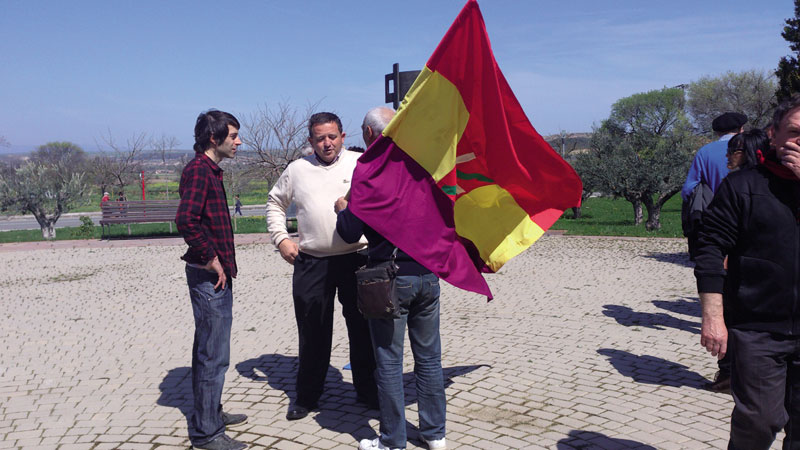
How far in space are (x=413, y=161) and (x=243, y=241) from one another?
14348 mm

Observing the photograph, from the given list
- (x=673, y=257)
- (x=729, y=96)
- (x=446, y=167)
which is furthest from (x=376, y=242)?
(x=729, y=96)

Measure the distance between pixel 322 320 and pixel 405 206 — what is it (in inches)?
51.4

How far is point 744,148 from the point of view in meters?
4.20

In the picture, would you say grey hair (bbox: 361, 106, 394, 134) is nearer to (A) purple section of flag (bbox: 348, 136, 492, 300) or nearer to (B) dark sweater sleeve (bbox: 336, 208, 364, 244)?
(A) purple section of flag (bbox: 348, 136, 492, 300)

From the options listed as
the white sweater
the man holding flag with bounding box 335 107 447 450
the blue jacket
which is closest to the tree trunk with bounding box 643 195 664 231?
the blue jacket

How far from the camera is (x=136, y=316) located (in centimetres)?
805

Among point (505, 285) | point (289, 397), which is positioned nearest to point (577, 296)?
point (505, 285)

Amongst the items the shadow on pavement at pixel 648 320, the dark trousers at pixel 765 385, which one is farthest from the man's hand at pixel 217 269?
the shadow on pavement at pixel 648 320

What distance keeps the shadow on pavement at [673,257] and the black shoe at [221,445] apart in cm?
959

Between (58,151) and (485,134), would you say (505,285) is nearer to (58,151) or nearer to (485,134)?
(485,134)

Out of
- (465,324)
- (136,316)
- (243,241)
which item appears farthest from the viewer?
(243,241)

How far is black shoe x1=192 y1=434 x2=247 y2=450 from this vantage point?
380cm

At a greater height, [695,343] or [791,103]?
[791,103]

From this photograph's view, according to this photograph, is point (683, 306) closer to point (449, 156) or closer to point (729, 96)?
point (449, 156)
